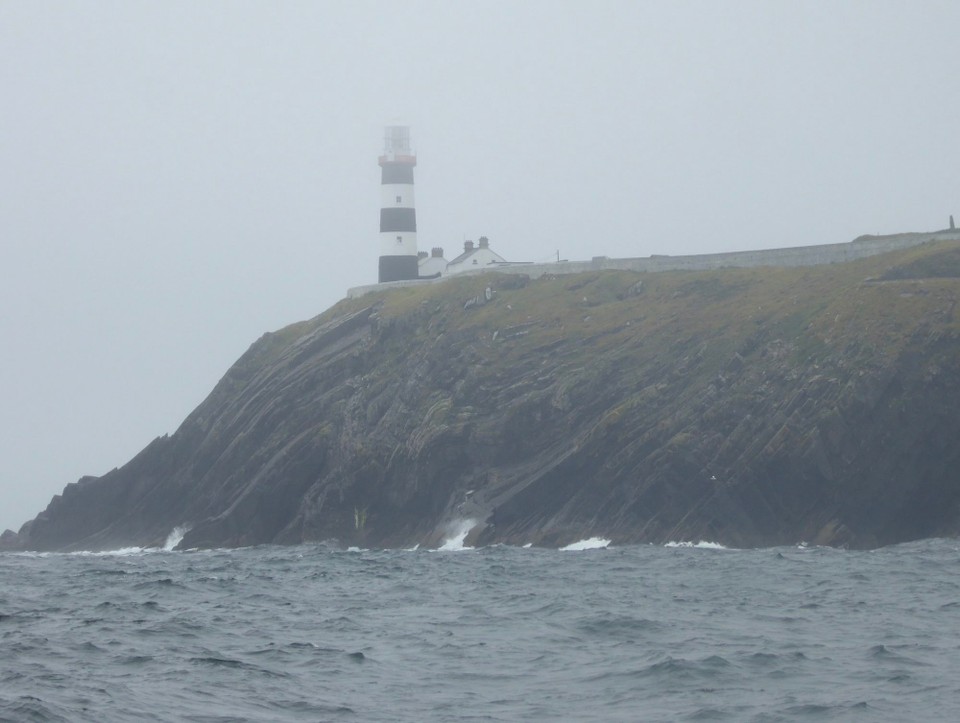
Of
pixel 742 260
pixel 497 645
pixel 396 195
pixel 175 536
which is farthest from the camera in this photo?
pixel 396 195

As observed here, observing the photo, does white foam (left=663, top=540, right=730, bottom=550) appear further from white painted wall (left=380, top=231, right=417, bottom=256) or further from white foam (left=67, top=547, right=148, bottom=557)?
white painted wall (left=380, top=231, right=417, bottom=256)

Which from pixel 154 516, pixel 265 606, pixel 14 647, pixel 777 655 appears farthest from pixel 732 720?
pixel 154 516

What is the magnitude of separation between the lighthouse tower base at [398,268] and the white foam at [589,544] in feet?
132

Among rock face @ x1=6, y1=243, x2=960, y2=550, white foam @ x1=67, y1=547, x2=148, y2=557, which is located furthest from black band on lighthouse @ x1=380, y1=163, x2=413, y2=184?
white foam @ x1=67, y1=547, x2=148, y2=557

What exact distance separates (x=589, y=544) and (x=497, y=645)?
30941 millimetres

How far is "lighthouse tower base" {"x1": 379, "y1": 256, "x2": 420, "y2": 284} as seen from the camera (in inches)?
3620

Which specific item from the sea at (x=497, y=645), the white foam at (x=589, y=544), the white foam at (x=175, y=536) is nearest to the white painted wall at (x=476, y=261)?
the white foam at (x=175, y=536)

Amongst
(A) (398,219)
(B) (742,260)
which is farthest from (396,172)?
(B) (742,260)

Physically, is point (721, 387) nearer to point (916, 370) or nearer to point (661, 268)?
point (916, 370)

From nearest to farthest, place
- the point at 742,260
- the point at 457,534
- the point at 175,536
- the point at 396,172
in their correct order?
the point at 457,534, the point at 175,536, the point at 742,260, the point at 396,172

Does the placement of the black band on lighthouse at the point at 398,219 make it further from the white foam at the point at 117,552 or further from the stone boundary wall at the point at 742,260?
the white foam at the point at 117,552

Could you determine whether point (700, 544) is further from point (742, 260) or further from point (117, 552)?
point (117, 552)

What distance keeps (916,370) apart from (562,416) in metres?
15.5

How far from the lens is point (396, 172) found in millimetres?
90562
